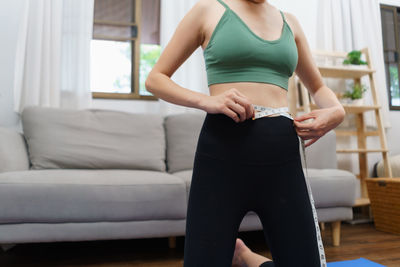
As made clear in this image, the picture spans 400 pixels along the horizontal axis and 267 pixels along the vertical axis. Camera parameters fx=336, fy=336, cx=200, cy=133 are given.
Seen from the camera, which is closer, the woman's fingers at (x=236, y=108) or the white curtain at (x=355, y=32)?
the woman's fingers at (x=236, y=108)

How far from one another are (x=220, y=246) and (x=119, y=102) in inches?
90.5

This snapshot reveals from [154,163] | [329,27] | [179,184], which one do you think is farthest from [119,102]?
[329,27]

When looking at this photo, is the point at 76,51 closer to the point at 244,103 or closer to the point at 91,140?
the point at 91,140

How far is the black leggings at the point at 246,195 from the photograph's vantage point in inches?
31.5

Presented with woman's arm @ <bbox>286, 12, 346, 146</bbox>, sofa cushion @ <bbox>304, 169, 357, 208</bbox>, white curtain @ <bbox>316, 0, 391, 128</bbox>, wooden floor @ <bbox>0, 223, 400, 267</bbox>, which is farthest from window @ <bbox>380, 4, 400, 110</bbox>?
woman's arm @ <bbox>286, 12, 346, 146</bbox>

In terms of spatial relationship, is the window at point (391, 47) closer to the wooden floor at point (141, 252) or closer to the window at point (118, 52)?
the wooden floor at point (141, 252)

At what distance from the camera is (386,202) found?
250 centimetres

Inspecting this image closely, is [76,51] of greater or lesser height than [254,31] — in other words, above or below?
above

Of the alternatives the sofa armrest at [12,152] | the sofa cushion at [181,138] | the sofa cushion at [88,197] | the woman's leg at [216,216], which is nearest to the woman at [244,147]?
the woman's leg at [216,216]

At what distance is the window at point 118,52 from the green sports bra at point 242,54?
2152 millimetres

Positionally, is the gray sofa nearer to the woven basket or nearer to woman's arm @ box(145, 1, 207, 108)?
the woven basket

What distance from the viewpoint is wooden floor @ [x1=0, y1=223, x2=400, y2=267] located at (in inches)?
71.6

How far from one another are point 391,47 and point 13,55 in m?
3.98

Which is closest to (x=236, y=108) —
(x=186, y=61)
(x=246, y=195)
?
(x=246, y=195)
